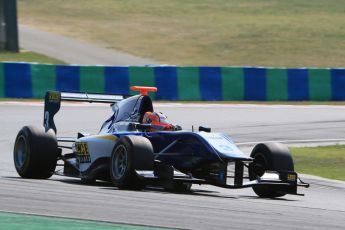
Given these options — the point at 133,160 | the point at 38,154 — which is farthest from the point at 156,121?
the point at 38,154

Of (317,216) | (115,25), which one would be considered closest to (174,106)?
(317,216)

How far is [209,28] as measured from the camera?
4619cm

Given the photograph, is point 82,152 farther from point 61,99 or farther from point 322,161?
point 322,161

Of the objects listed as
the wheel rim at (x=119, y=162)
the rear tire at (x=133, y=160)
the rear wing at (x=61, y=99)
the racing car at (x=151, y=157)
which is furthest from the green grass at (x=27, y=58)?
the rear tire at (x=133, y=160)

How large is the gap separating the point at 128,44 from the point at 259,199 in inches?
1166

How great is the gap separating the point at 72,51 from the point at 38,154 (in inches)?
1000

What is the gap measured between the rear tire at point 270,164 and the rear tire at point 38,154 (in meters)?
2.53

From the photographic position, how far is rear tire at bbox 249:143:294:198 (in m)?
12.5

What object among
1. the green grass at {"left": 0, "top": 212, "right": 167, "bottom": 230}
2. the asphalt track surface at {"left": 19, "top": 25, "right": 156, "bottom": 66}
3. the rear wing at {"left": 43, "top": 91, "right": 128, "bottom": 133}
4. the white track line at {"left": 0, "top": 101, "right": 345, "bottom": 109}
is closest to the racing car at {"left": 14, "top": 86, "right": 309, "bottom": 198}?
the rear wing at {"left": 43, "top": 91, "right": 128, "bottom": 133}

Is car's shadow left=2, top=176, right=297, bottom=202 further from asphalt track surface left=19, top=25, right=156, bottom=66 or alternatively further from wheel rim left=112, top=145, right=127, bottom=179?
asphalt track surface left=19, top=25, right=156, bottom=66

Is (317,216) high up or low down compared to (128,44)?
down

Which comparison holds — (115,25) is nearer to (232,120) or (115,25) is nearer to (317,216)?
(232,120)

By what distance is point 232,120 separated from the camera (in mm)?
23891

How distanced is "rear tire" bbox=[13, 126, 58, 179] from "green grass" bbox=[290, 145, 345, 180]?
Answer: 4.16 metres
